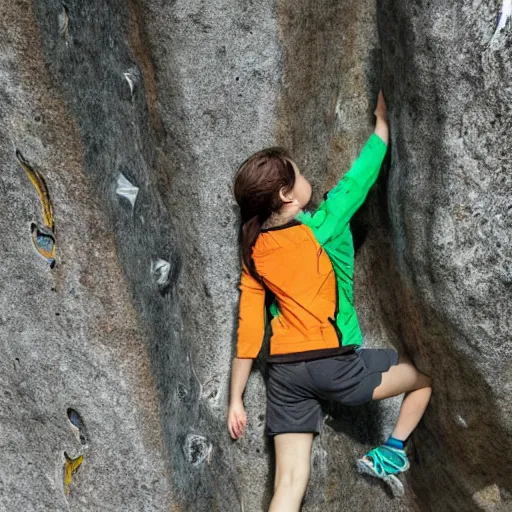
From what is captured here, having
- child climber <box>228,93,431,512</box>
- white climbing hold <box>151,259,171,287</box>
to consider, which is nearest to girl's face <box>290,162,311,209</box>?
child climber <box>228,93,431,512</box>

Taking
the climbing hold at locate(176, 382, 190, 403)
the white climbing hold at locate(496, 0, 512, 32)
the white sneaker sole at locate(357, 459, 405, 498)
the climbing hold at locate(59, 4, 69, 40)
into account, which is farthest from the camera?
the white sneaker sole at locate(357, 459, 405, 498)

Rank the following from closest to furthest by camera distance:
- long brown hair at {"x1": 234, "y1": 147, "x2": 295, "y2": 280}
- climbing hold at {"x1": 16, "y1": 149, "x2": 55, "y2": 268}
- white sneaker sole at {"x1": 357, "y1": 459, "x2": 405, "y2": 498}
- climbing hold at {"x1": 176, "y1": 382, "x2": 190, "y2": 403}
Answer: climbing hold at {"x1": 16, "y1": 149, "x2": 55, "y2": 268}
long brown hair at {"x1": 234, "y1": 147, "x2": 295, "y2": 280}
climbing hold at {"x1": 176, "y1": 382, "x2": 190, "y2": 403}
white sneaker sole at {"x1": 357, "y1": 459, "x2": 405, "y2": 498}

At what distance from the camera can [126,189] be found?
3078 millimetres

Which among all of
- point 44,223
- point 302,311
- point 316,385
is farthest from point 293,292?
point 44,223

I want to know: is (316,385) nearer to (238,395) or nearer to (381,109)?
(238,395)

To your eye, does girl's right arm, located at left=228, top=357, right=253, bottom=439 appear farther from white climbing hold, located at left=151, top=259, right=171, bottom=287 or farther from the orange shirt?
white climbing hold, located at left=151, top=259, right=171, bottom=287

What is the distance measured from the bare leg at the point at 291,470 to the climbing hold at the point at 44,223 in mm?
1027

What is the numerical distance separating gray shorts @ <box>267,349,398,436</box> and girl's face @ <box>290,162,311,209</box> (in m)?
0.54

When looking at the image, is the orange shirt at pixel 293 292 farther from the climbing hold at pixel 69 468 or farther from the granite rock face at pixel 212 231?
the climbing hold at pixel 69 468

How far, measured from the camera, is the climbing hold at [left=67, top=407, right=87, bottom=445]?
10.6ft

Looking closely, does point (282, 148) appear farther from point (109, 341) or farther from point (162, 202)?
point (109, 341)

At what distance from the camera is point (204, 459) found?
11.0 ft

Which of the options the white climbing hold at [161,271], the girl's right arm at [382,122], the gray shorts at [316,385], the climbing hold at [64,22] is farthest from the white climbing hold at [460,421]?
the climbing hold at [64,22]

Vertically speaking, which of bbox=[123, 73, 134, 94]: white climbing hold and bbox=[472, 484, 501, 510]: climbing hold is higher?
bbox=[123, 73, 134, 94]: white climbing hold
